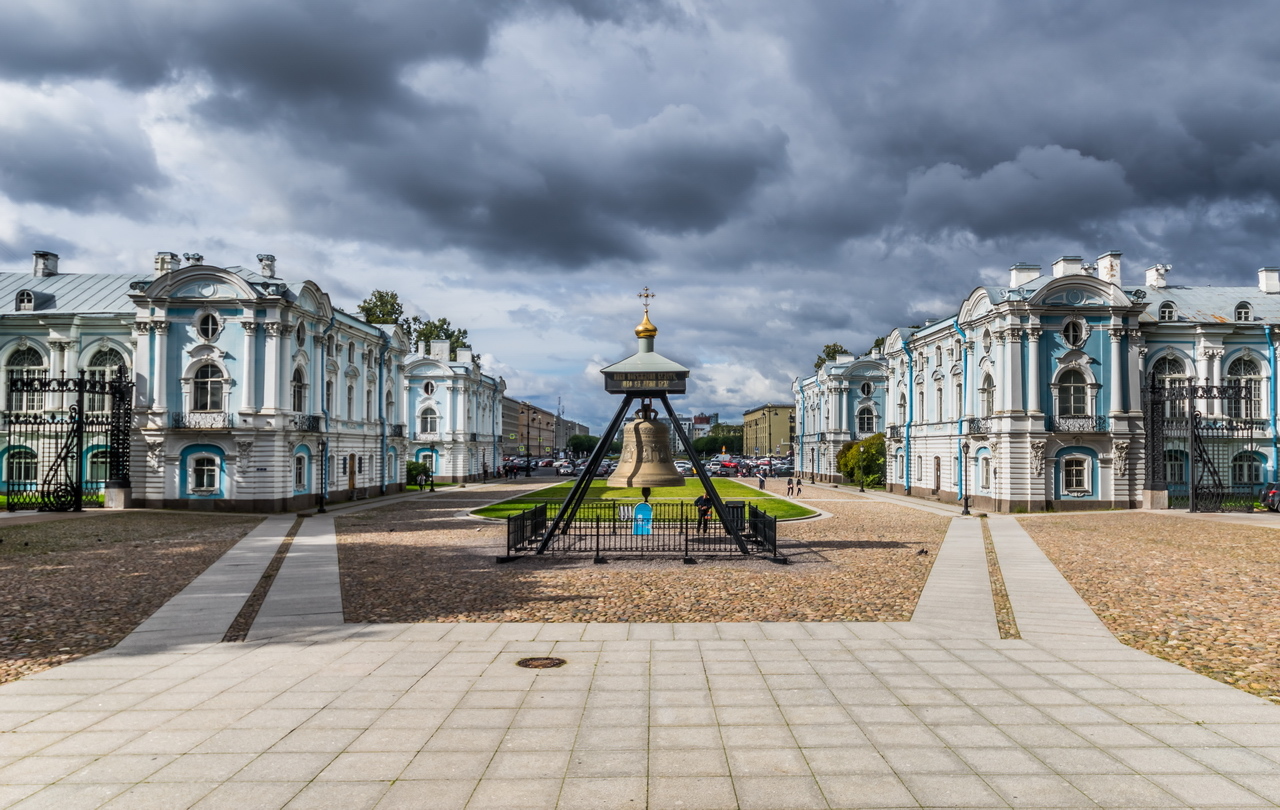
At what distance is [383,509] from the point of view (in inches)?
1508

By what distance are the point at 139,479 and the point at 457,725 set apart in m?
35.2

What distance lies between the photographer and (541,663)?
33.4 feet

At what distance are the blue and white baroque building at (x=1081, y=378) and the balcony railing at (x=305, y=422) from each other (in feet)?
109

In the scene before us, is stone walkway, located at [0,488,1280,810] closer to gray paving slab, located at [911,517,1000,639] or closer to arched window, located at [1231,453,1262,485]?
gray paving slab, located at [911,517,1000,639]

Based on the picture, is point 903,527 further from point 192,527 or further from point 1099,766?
point 192,527

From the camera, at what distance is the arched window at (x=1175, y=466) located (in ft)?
136

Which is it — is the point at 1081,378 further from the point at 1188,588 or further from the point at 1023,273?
the point at 1188,588

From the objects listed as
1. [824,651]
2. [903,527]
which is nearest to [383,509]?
[903,527]

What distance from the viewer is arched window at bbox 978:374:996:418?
40.3 m

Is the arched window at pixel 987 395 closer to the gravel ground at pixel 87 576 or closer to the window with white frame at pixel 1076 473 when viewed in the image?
the window with white frame at pixel 1076 473

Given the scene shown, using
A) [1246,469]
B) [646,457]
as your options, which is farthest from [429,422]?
[1246,469]

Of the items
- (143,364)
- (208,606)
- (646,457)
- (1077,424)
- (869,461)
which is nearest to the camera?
(208,606)

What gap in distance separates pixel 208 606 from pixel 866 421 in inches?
2497

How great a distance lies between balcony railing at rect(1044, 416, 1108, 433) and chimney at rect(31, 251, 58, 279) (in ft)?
180
